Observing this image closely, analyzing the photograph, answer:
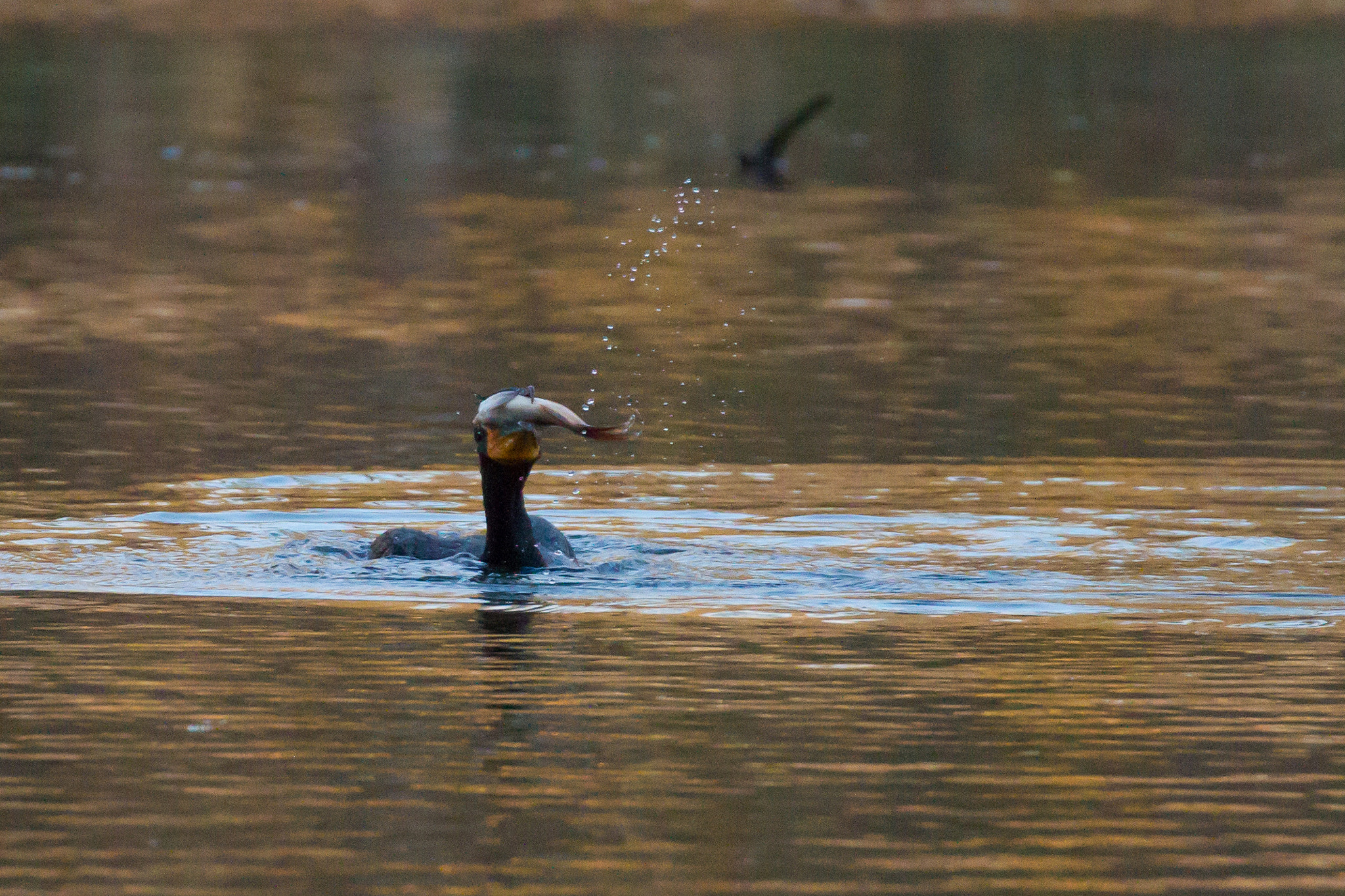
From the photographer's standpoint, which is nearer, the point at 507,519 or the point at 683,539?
the point at 507,519

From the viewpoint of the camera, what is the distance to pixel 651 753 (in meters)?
9.54

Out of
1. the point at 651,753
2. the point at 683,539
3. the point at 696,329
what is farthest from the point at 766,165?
the point at 651,753

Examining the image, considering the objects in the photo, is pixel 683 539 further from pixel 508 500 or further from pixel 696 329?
pixel 696 329

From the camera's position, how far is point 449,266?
26.7 meters

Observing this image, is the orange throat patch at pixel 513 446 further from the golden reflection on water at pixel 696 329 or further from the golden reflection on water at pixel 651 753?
the golden reflection on water at pixel 696 329

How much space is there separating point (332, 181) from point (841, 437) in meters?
18.9

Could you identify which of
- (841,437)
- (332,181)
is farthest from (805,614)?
Result: (332,181)

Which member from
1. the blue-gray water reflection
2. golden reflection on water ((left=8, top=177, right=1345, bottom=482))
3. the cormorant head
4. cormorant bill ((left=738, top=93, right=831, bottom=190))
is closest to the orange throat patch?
the cormorant head

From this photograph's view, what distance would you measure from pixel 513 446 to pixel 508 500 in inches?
15.2

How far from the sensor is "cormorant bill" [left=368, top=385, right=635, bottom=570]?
12125mm

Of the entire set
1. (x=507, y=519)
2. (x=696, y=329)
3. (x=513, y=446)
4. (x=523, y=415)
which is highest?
(x=523, y=415)

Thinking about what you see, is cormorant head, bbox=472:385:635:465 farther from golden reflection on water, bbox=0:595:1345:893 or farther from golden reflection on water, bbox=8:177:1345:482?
golden reflection on water, bbox=8:177:1345:482

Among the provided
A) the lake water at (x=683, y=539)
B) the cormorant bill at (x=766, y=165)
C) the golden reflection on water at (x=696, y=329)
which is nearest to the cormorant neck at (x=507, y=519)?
the lake water at (x=683, y=539)

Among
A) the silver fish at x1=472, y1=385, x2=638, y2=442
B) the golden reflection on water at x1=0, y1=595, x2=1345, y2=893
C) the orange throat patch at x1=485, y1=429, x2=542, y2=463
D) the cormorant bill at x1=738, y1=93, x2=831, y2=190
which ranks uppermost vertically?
the silver fish at x1=472, y1=385, x2=638, y2=442
